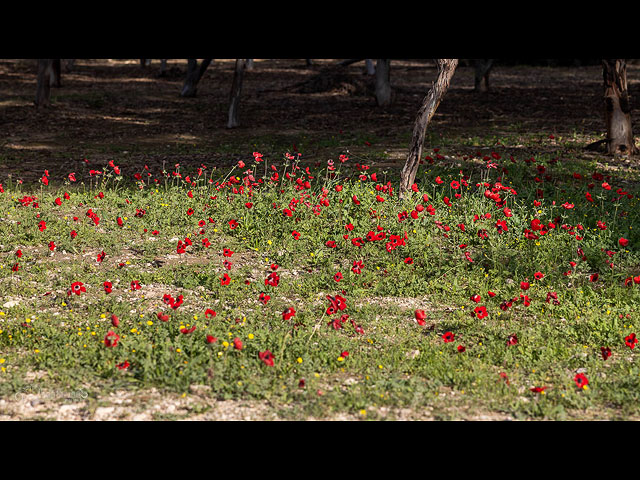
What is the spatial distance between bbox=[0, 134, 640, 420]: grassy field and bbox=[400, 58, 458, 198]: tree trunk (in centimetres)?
26

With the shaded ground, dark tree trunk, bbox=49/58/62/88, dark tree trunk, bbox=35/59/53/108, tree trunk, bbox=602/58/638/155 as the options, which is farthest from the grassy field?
dark tree trunk, bbox=49/58/62/88

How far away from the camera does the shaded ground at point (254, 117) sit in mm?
13828

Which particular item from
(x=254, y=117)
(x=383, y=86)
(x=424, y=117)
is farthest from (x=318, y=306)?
(x=383, y=86)

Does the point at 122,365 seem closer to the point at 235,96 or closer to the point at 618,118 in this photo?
the point at 618,118

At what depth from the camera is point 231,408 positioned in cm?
452

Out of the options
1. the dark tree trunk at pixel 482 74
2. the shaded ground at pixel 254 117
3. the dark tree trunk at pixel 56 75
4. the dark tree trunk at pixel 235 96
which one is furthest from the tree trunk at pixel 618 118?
the dark tree trunk at pixel 56 75

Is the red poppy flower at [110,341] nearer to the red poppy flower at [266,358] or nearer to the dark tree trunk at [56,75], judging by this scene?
the red poppy flower at [266,358]

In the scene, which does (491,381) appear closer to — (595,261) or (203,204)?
(595,261)

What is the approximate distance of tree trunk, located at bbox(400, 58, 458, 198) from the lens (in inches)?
356

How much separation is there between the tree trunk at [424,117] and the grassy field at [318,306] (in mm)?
264

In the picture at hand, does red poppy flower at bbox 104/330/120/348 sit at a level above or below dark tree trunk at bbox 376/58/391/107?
below

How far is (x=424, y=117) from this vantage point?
9133 millimetres

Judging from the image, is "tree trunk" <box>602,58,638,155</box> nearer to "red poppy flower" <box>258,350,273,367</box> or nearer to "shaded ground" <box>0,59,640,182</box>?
"shaded ground" <box>0,59,640,182</box>

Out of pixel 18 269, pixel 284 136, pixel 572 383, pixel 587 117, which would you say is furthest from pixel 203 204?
pixel 587 117
